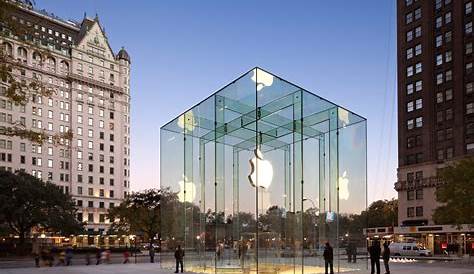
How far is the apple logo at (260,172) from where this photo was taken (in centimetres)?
2983

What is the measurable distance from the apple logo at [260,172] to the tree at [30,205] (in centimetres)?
4980

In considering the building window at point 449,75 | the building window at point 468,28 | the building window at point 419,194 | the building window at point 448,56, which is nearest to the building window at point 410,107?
the building window at point 449,75

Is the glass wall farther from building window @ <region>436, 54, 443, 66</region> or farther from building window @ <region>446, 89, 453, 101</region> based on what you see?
building window @ <region>436, 54, 443, 66</region>

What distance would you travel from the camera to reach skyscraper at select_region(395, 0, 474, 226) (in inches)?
3570

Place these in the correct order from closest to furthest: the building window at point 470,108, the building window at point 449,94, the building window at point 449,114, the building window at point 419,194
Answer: the building window at point 470,108, the building window at point 449,114, the building window at point 449,94, the building window at point 419,194

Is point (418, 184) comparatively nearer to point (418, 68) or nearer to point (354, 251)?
point (418, 68)

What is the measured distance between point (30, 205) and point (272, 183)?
52.2 meters

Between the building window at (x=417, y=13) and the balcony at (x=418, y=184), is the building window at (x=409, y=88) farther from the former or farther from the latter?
the balcony at (x=418, y=184)

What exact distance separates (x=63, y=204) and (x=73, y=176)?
7062 cm

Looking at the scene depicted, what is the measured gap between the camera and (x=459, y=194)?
5453cm

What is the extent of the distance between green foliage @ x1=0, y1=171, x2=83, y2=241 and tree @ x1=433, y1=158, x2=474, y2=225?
4863 centimetres

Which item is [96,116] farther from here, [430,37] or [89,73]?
[430,37]

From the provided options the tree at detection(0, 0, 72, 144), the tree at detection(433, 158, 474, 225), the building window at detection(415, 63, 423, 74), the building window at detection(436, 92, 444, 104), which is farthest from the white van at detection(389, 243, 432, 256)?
the tree at detection(0, 0, 72, 144)

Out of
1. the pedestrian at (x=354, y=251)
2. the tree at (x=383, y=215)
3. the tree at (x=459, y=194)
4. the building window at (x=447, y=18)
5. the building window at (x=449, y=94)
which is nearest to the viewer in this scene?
the pedestrian at (x=354, y=251)
